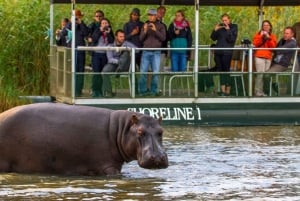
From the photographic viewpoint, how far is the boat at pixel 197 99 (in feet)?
69.4

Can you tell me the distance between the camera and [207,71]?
22.0 m

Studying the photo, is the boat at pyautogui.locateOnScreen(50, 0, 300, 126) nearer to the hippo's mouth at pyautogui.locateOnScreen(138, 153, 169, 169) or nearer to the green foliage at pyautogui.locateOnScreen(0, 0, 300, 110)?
the green foliage at pyautogui.locateOnScreen(0, 0, 300, 110)

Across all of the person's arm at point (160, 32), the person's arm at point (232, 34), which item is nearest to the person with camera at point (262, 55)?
the person's arm at point (232, 34)

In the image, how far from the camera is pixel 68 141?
43.8 feet

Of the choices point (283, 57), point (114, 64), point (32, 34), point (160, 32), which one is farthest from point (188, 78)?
point (32, 34)

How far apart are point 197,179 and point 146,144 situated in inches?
33.8

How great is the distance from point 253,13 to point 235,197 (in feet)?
57.3

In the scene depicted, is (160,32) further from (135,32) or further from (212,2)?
(212,2)

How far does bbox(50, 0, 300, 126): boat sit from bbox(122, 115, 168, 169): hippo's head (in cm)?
750

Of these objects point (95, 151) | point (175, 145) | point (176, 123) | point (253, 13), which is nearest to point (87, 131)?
point (95, 151)

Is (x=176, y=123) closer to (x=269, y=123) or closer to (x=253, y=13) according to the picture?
(x=269, y=123)

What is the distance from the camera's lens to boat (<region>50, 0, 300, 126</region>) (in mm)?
21156

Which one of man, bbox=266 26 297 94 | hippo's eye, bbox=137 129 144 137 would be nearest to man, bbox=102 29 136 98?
man, bbox=266 26 297 94

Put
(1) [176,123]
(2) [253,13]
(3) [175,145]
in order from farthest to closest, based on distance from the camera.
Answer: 1. (2) [253,13]
2. (1) [176,123]
3. (3) [175,145]
